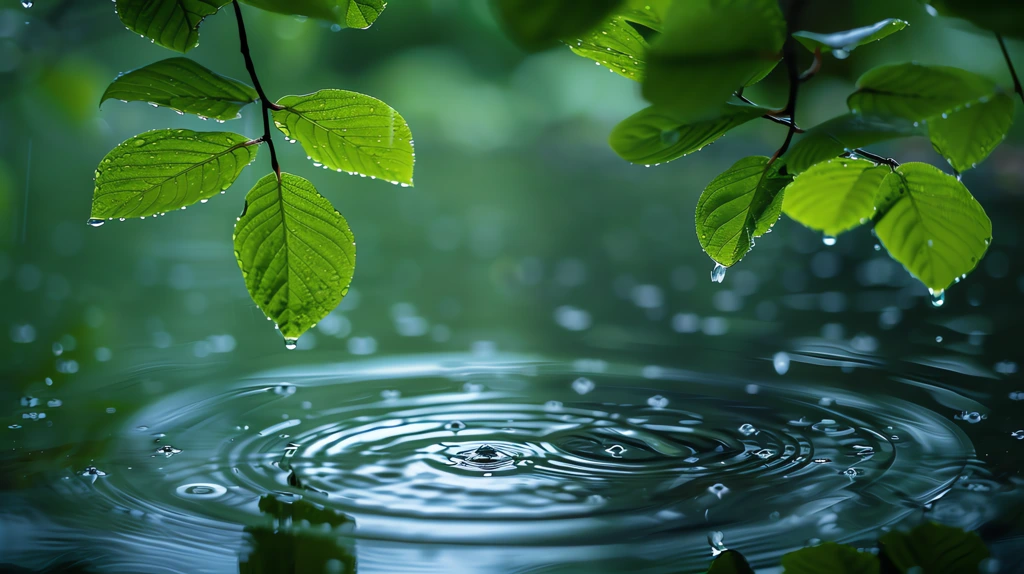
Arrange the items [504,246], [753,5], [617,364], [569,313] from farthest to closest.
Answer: [504,246] < [569,313] < [617,364] < [753,5]

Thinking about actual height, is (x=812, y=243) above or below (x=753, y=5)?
above

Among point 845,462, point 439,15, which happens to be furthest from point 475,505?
point 439,15

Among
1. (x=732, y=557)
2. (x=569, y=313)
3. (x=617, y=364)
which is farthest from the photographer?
(x=569, y=313)

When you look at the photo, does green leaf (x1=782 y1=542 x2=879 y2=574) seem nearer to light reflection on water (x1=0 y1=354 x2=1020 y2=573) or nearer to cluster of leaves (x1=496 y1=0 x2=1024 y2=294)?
light reflection on water (x1=0 y1=354 x2=1020 y2=573)

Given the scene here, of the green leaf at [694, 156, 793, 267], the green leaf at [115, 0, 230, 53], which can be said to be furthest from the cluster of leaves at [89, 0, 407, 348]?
the green leaf at [694, 156, 793, 267]

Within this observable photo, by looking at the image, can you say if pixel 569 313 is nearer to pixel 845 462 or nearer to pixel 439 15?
pixel 845 462

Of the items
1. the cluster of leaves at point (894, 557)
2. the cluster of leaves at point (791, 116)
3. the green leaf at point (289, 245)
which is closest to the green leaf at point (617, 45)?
the cluster of leaves at point (791, 116)
